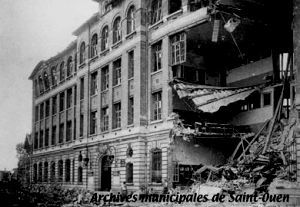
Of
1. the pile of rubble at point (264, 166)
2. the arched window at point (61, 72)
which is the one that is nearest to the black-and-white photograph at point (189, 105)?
the pile of rubble at point (264, 166)

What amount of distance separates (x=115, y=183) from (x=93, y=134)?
548 centimetres

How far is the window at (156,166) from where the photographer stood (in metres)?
23.4

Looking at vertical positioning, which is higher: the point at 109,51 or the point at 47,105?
the point at 109,51

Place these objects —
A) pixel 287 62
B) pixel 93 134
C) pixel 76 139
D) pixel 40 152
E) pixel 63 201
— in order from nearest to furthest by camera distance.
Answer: pixel 287 62 < pixel 63 201 < pixel 93 134 < pixel 76 139 < pixel 40 152

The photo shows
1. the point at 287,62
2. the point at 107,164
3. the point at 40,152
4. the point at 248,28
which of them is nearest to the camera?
the point at 287,62

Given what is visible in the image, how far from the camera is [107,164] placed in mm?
28594

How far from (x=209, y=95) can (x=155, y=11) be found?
22.7 ft

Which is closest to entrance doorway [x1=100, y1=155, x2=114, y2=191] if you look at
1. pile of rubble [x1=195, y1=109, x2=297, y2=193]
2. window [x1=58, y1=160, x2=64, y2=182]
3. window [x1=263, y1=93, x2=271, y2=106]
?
window [x1=58, y1=160, x2=64, y2=182]

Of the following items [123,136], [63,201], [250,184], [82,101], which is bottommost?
[63,201]

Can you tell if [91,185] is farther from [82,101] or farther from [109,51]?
[109,51]

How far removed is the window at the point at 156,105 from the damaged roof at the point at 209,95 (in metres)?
2.01

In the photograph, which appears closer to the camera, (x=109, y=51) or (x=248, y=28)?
(x=248, y=28)

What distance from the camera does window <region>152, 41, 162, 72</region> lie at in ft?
81.1

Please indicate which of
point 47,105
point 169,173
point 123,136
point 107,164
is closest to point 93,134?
point 107,164
